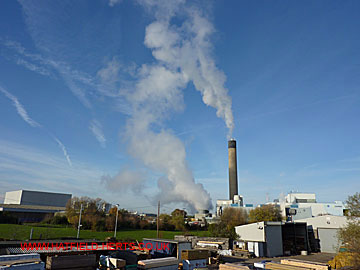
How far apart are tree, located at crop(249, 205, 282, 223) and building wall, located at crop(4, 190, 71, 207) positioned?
80.3 meters

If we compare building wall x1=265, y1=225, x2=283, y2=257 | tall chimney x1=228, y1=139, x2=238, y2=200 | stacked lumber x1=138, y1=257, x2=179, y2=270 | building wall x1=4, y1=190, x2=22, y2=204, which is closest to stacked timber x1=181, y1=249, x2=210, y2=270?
stacked lumber x1=138, y1=257, x2=179, y2=270

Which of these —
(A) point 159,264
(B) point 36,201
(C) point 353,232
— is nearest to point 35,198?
(B) point 36,201

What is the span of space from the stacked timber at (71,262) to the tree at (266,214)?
61.8 metres

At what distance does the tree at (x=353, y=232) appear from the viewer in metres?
20.5

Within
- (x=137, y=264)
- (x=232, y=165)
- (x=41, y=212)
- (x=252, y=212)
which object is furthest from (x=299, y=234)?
(x=41, y=212)

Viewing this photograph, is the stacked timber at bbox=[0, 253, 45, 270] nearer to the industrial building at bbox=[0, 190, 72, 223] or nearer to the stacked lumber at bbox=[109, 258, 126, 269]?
the stacked lumber at bbox=[109, 258, 126, 269]

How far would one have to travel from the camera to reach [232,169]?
269ft

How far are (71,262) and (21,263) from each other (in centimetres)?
329

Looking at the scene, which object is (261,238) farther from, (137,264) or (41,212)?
(41,212)

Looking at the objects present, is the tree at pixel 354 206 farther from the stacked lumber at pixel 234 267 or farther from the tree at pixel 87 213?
the tree at pixel 87 213

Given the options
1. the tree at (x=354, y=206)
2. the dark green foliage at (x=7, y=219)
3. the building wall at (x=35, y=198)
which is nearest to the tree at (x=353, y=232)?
the tree at (x=354, y=206)

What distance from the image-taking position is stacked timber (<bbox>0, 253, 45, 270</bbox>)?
13.1 meters

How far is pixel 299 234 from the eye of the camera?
4012 centimetres

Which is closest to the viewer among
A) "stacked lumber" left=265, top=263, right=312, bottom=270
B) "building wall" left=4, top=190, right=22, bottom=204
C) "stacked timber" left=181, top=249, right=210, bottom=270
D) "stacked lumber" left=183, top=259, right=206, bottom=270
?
"stacked lumber" left=265, top=263, right=312, bottom=270
